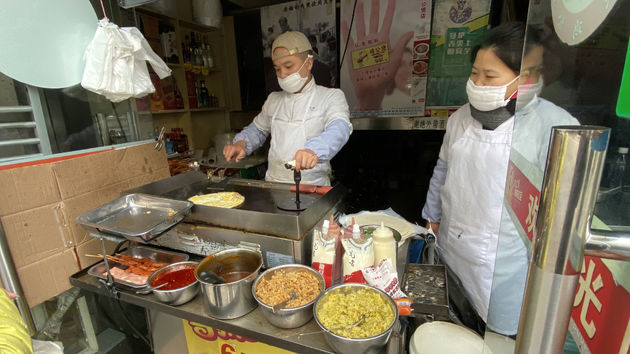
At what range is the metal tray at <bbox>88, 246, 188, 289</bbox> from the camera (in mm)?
1467

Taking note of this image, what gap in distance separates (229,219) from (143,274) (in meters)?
0.50

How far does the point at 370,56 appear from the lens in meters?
3.56

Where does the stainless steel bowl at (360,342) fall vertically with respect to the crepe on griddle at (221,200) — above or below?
below

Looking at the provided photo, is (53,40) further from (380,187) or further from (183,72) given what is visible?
(380,187)

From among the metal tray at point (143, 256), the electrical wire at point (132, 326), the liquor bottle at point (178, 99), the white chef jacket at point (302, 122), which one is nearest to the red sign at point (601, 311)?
the metal tray at point (143, 256)

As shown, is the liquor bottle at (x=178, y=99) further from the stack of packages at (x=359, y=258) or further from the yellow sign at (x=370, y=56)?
the stack of packages at (x=359, y=258)

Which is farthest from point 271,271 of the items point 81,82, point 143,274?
point 81,82

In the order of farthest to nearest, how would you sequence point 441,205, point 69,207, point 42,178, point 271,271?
point 441,205 → point 69,207 → point 42,178 → point 271,271

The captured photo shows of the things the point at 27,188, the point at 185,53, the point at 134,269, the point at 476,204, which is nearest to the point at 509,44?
the point at 476,204

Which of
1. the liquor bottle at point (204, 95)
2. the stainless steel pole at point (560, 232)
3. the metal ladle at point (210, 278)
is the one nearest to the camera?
the stainless steel pole at point (560, 232)

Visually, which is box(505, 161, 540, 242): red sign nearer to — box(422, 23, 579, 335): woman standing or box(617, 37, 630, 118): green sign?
box(617, 37, 630, 118): green sign

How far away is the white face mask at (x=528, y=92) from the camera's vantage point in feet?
1.87

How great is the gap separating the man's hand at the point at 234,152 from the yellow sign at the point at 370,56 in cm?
204

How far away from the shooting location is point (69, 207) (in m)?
1.63
